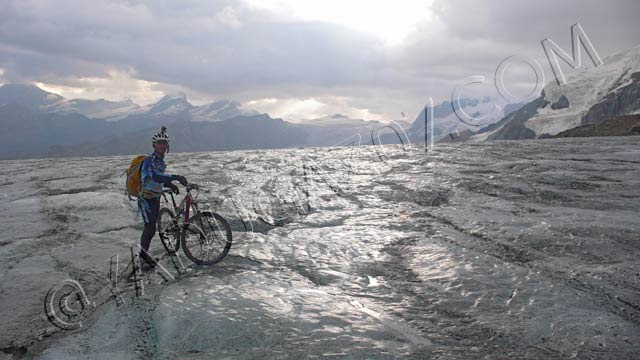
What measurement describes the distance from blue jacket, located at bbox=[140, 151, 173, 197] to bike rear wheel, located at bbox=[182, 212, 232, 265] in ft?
2.98

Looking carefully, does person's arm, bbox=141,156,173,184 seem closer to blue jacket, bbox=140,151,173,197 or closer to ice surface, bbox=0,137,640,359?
blue jacket, bbox=140,151,173,197

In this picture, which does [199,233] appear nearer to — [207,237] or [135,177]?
[207,237]

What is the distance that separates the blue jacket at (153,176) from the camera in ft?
27.5

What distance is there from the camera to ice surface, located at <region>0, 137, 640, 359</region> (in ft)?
19.0

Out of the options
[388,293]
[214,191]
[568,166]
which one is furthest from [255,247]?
[568,166]

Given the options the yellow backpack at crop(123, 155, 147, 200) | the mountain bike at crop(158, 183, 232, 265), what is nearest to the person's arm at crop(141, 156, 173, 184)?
the yellow backpack at crop(123, 155, 147, 200)

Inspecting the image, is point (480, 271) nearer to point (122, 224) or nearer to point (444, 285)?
point (444, 285)

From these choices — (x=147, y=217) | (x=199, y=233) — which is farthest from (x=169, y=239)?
(x=199, y=233)

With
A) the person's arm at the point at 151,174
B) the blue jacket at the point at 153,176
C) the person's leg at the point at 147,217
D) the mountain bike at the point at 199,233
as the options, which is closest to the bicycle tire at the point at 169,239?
the mountain bike at the point at 199,233

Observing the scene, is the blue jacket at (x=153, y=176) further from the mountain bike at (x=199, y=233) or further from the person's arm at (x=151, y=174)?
the mountain bike at (x=199, y=233)

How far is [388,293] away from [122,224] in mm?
7428

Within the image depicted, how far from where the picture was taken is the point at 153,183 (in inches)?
336

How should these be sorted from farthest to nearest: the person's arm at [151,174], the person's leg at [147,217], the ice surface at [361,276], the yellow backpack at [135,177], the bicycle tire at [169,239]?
the bicycle tire at [169,239]
the person's leg at [147,217]
the yellow backpack at [135,177]
the person's arm at [151,174]
the ice surface at [361,276]

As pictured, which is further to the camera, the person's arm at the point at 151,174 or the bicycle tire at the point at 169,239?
the bicycle tire at the point at 169,239
